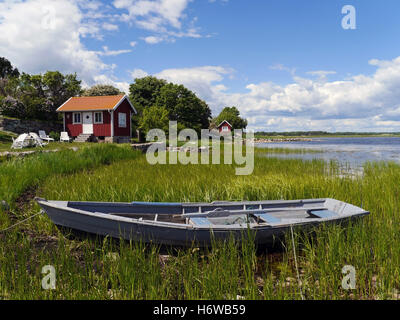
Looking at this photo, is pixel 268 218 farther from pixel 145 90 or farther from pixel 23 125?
pixel 145 90

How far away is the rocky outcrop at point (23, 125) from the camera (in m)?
25.5

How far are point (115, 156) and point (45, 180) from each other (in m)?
→ 6.97

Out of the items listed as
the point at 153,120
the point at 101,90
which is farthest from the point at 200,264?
the point at 101,90

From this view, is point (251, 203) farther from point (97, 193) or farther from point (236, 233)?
point (97, 193)

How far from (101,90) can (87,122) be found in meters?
14.2

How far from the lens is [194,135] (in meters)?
42.7

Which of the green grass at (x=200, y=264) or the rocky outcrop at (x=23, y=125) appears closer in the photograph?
the green grass at (x=200, y=264)

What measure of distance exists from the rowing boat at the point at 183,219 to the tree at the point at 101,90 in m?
37.2

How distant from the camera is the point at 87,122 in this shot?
89.8 feet

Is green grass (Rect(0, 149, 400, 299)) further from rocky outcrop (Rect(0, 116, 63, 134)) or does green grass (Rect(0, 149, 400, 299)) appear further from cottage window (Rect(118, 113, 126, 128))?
rocky outcrop (Rect(0, 116, 63, 134))

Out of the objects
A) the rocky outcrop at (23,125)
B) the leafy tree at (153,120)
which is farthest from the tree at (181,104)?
the rocky outcrop at (23,125)

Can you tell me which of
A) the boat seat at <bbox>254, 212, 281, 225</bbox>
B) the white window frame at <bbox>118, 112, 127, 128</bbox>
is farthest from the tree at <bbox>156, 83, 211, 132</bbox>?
the boat seat at <bbox>254, 212, 281, 225</bbox>

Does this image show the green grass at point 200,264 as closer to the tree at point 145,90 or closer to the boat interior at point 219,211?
the boat interior at point 219,211
